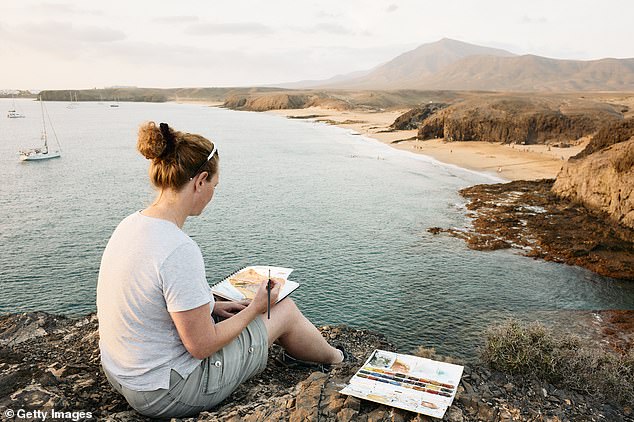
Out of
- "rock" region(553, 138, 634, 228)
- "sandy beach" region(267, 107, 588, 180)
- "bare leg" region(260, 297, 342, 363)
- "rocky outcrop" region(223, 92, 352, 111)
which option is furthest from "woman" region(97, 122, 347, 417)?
"rocky outcrop" region(223, 92, 352, 111)

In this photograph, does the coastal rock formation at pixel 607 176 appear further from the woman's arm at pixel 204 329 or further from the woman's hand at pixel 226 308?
the woman's arm at pixel 204 329

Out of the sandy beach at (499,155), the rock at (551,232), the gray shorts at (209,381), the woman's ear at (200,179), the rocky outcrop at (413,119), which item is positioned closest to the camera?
the woman's ear at (200,179)

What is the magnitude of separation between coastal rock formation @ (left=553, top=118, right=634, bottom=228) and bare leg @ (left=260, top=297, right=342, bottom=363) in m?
17.0

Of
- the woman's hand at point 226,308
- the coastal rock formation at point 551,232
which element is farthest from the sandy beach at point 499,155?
the woman's hand at point 226,308

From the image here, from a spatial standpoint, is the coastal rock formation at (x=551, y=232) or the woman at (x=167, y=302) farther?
the coastal rock formation at (x=551, y=232)

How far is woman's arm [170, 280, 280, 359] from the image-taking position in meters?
3.42

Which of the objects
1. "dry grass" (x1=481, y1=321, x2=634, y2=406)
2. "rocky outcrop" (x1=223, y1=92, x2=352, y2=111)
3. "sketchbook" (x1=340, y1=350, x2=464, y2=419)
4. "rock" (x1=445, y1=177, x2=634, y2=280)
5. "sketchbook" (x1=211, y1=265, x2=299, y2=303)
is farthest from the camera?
"rocky outcrop" (x1=223, y1=92, x2=352, y2=111)

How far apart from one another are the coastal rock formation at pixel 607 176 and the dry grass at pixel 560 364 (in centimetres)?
1258

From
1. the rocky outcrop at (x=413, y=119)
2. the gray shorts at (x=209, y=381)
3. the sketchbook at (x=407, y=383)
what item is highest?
the rocky outcrop at (x=413, y=119)

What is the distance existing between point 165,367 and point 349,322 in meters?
7.16

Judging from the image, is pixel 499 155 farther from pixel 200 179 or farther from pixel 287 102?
pixel 287 102

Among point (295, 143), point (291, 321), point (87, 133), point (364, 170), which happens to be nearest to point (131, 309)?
point (291, 321)

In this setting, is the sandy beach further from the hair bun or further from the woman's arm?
the hair bun

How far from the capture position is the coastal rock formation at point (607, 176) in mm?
18406
